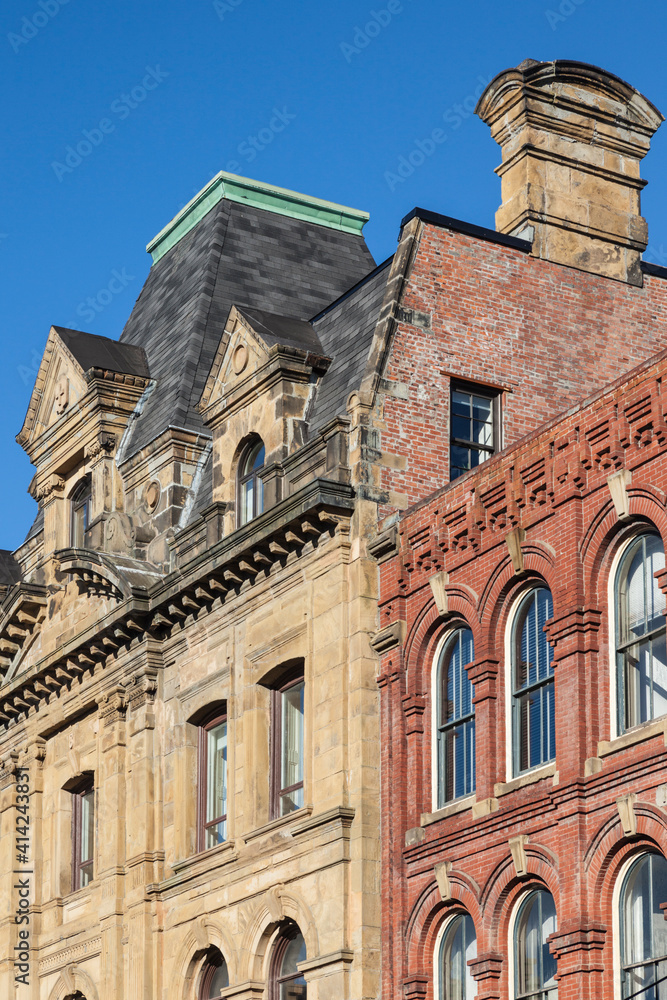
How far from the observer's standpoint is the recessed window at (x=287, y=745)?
2847 centimetres

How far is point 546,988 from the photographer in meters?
23.0

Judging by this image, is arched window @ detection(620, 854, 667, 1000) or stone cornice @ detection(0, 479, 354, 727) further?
stone cornice @ detection(0, 479, 354, 727)

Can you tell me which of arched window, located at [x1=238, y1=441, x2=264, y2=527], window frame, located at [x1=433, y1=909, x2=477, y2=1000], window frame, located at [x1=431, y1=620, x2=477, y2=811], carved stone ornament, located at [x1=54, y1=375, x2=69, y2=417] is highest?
carved stone ornament, located at [x1=54, y1=375, x2=69, y2=417]

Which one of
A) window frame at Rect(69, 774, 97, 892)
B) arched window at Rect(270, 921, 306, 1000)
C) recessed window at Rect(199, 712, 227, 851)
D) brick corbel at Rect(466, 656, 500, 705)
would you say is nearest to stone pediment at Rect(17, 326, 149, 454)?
window frame at Rect(69, 774, 97, 892)

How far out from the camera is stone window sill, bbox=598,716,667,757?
21578 millimetres

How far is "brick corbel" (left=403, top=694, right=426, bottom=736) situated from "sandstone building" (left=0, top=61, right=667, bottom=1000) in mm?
48

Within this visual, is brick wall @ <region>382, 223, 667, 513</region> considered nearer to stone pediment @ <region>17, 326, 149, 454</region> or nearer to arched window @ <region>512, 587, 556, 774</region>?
arched window @ <region>512, 587, 556, 774</region>

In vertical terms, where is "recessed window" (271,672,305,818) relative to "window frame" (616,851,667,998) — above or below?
above

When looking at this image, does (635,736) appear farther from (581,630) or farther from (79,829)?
(79,829)

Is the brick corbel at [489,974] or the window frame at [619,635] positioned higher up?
the window frame at [619,635]

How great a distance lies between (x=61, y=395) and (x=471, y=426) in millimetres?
10681

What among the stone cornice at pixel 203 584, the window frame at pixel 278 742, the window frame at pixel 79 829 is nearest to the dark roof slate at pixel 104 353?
the stone cornice at pixel 203 584

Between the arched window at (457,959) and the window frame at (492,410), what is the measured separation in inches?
292

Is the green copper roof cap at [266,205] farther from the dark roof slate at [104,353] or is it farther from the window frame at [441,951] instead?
the window frame at [441,951]
